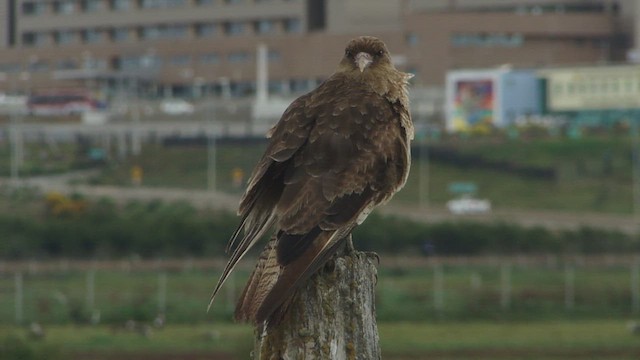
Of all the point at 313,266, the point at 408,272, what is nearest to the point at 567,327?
the point at 408,272

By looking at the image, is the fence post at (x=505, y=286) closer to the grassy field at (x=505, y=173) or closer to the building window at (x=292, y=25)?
the grassy field at (x=505, y=173)

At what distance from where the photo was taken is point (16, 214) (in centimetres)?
7031

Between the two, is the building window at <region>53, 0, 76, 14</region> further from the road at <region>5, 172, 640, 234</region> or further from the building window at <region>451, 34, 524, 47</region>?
the road at <region>5, 172, 640, 234</region>

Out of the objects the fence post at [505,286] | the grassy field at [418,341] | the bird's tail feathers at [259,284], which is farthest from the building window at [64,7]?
the bird's tail feathers at [259,284]

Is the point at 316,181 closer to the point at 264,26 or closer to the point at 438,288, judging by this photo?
the point at 438,288

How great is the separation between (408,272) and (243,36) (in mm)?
56432

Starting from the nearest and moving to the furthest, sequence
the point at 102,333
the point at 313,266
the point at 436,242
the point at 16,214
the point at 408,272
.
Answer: the point at 313,266, the point at 102,333, the point at 408,272, the point at 436,242, the point at 16,214

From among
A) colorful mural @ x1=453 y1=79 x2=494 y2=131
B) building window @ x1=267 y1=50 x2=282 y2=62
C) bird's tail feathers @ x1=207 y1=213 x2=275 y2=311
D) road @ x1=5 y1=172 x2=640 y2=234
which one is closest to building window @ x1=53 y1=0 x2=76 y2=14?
A: building window @ x1=267 y1=50 x2=282 y2=62

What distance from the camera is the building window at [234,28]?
116 m

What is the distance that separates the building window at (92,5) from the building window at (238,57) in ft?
38.9

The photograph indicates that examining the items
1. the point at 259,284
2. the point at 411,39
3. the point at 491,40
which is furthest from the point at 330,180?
the point at 491,40

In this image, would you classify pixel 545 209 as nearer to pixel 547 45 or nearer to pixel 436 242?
pixel 436 242

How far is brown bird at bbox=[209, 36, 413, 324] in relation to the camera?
590 cm

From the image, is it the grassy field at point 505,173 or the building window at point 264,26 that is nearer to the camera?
the grassy field at point 505,173
